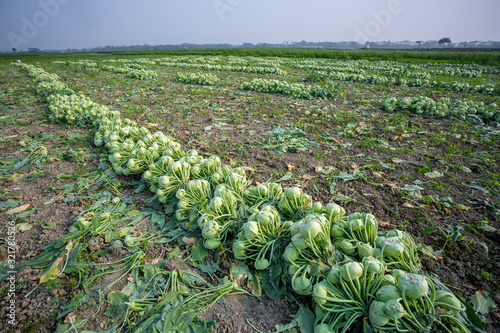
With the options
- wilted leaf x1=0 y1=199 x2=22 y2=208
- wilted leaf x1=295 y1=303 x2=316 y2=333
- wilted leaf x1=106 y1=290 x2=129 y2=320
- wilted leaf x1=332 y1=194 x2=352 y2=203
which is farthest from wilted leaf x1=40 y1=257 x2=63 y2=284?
wilted leaf x1=332 y1=194 x2=352 y2=203

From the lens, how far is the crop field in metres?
1.96

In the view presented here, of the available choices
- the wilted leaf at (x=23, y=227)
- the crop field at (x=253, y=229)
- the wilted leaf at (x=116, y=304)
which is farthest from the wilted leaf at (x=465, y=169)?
the wilted leaf at (x=23, y=227)

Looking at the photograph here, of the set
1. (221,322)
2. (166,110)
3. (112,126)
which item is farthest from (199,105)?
(221,322)

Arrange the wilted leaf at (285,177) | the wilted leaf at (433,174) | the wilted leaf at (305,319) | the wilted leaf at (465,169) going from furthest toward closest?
the wilted leaf at (465,169) → the wilted leaf at (433,174) → the wilted leaf at (285,177) → the wilted leaf at (305,319)

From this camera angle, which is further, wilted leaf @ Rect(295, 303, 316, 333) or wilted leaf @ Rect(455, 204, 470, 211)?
wilted leaf @ Rect(455, 204, 470, 211)

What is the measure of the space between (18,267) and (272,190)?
310 centimetres

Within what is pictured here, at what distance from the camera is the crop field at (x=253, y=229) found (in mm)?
1964

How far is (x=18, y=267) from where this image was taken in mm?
2520

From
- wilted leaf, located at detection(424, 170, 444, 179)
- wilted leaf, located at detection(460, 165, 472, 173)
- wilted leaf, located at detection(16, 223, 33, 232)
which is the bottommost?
wilted leaf, located at detection(16, 223, 33, 232)

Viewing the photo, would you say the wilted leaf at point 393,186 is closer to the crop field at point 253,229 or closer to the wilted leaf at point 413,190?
the wilted leaf at point 413,190

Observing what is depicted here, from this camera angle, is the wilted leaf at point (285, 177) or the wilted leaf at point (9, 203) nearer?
the wilted leaf at point (9, 203)

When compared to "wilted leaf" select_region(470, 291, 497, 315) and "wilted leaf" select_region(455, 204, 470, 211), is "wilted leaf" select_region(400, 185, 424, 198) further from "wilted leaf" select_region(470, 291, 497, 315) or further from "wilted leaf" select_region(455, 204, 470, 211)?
"wilted leaf" select_region(470, 291, 497, 315)

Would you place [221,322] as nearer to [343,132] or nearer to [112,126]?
[112,126]

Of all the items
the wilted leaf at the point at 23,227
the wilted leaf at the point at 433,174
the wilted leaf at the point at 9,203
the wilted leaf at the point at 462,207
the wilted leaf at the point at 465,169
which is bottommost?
the wilted leaf at the point at 23,227
